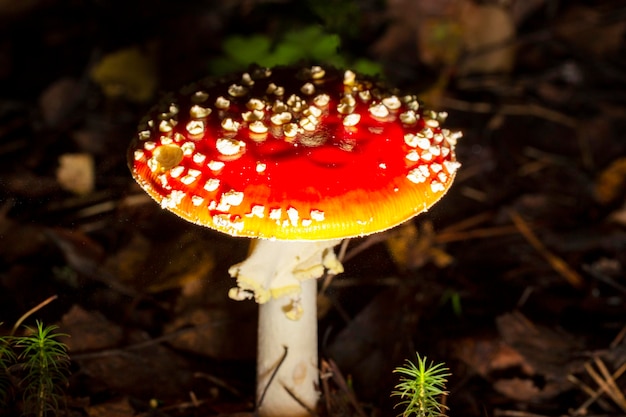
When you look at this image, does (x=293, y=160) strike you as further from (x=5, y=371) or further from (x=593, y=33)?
(x=593, y=33)

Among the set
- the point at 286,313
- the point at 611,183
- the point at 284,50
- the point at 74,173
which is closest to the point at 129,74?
the point at 74,173

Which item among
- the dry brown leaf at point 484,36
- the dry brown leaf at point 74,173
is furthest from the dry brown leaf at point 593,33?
the dry brown leaf at point 74,173

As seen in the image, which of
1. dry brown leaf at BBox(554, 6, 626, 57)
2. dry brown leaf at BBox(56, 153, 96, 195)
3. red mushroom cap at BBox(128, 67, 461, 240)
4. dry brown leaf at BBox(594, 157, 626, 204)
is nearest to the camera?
red mushroom cap at BBox(128, 67, 461, 240)

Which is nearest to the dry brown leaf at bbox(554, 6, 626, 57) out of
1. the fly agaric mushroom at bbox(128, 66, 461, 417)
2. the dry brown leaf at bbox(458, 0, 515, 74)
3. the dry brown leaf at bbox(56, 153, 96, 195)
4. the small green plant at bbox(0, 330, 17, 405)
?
the dry brown leaf at bbox(458, 0, 515, 74)

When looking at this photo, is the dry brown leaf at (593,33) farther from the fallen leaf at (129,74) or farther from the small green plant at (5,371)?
the small green plant at (5,371)

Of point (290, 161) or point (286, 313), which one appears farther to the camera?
point (286, 313)

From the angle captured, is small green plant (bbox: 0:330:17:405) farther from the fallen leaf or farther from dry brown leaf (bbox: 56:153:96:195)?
the fallen leaf

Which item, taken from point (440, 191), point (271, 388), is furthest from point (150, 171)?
point (271, 388)
